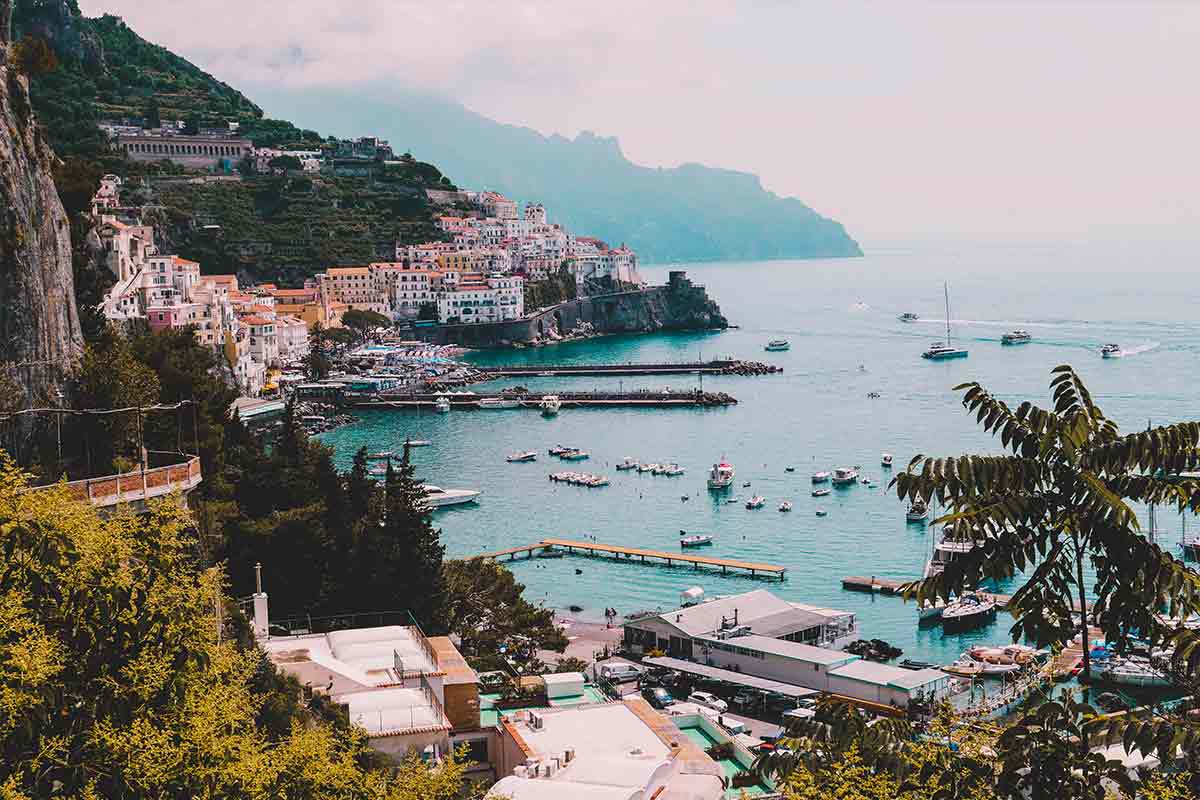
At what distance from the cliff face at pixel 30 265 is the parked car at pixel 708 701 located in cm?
1155

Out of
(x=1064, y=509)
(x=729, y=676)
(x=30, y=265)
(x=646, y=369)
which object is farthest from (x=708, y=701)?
(x=646, y=369)

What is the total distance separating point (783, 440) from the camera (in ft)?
169

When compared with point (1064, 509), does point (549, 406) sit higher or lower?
lower

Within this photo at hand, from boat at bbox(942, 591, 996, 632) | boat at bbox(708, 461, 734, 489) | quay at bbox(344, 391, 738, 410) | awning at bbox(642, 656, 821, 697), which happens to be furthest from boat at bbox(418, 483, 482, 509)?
quay at bbox(344, 391, 738, 410)

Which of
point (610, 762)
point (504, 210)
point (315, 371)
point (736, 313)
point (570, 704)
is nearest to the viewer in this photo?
point (610, 762)

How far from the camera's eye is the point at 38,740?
670cm

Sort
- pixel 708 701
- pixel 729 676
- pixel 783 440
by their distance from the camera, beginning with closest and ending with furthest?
pixel 708 701, pixel 729 676, pixel 783 440

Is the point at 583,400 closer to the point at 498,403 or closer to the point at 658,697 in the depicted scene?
the point at 498,403

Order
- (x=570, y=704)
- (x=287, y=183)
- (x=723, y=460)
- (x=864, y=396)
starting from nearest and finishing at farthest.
A: (x=570, y=704)
(x=723, y=460)
(x=864, y=396)
(x=287, y=183)

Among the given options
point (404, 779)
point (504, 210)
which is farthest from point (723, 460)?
point (504, 210)

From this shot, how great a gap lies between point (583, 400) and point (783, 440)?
573 inches

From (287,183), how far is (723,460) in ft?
196

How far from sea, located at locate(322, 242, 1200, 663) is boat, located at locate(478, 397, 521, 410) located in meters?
0.79

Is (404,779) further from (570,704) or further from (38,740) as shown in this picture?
(570,704)
